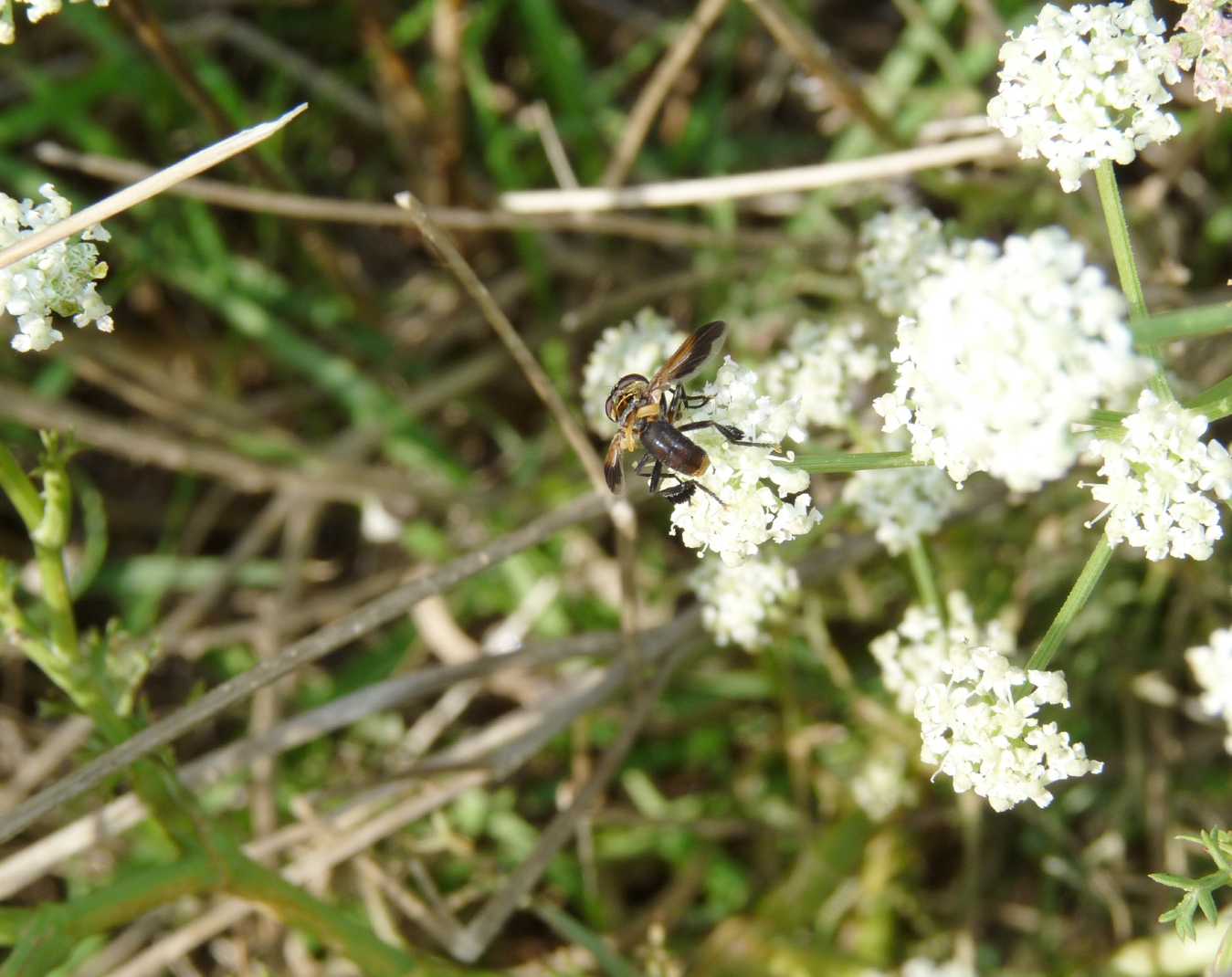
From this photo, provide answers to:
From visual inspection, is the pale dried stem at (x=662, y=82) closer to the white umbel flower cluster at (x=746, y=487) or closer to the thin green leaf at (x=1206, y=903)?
the white umbel flower cluster at (x=746, y=487)

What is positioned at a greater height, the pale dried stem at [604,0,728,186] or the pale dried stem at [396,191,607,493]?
the pale dried stem at [604,0,728,186]

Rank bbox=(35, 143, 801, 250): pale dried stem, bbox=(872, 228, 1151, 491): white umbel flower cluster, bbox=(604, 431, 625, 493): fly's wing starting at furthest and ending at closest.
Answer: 1. bbox=(35, 143, 801, 250): pale dried stem
2. bbox=(604, 431, 625, 493): fly's wing
3. bbox=(872, 228, 1151, 491): white umbel flower cluster

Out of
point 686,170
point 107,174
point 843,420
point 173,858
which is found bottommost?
point 173,858

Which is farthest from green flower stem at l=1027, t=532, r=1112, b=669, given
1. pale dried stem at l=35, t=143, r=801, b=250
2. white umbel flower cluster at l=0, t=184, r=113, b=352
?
pale dried stem at l=35, t=143, r=801, b=250

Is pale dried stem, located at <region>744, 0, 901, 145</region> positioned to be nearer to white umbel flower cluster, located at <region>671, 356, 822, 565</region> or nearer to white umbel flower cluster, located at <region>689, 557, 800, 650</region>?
white umbel flower cluster, located at <region>689, 557, 800, 650</region>

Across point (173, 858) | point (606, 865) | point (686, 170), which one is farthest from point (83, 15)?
point (606, 865)

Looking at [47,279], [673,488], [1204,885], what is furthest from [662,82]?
[1204,885]

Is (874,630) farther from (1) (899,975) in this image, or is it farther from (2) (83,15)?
(2) (83,15)
